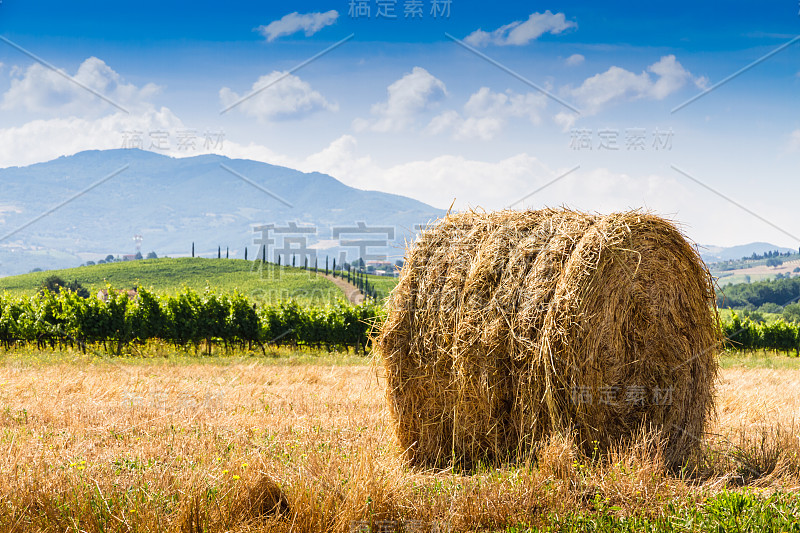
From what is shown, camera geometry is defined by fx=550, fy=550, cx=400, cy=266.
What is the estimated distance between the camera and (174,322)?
71.9ft

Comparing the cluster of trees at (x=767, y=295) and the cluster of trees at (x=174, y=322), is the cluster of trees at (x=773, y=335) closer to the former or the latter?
the cluster of trees at (x=174, y=322)

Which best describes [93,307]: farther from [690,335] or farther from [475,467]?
[690,335]

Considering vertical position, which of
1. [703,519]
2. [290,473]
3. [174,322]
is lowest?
[174,322]

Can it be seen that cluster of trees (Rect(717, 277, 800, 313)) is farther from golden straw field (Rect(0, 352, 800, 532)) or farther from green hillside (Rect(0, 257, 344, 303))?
golden straw field (Rect(0, 352, 800, 532))

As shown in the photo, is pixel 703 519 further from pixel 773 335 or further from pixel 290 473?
pixel 773 335

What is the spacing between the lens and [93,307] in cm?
2080

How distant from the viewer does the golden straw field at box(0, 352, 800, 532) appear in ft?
15.0

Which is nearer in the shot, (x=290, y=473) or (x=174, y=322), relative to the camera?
(x=290, y=473)

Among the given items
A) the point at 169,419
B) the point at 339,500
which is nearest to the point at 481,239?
the point at 339,500

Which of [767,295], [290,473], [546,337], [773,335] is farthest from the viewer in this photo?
[767,295]

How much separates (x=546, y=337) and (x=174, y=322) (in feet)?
63.5

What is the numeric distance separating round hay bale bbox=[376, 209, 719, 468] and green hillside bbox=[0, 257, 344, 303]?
185 feet

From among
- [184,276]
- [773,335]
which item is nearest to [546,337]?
[773,335]

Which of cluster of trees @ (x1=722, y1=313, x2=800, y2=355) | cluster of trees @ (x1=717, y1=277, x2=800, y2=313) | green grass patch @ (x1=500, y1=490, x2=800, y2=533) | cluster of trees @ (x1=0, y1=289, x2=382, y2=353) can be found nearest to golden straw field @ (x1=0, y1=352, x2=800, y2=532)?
green grass patch @ (x1=500, y1=490, x2=800, y2=533)
